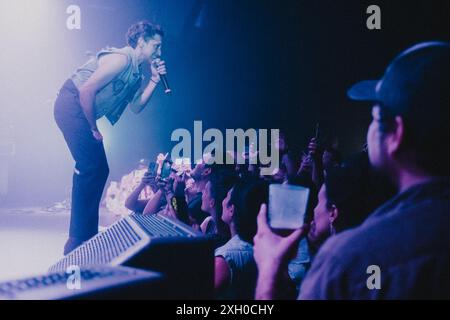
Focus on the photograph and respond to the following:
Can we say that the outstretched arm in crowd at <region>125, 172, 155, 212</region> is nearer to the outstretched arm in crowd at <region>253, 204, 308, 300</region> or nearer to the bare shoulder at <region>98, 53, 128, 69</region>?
the bare shoulder at <region>98, 53, 128, 69</region>

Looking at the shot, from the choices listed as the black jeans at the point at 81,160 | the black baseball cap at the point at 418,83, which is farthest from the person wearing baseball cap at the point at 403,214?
the black jeans at the point at 81,160

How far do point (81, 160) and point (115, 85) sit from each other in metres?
0.40

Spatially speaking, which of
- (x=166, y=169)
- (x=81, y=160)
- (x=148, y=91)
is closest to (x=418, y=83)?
(x=166, y=169)

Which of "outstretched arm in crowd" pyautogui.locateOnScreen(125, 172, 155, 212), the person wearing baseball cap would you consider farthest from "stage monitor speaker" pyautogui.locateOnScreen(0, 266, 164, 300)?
"outstretched arm in crowd" pyautogui.locateOnScreen(125, 172, 155, 212)

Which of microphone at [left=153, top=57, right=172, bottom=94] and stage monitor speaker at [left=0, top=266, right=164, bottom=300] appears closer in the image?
stage monitor speaker at [left=0, top=266, right=164, bottom=300]

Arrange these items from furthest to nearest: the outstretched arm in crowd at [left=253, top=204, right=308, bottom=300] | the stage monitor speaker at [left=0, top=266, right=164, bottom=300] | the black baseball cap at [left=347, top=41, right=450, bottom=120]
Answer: the outstretched arm in crowd at [left=253, top=204, right=308, bottom=300] < the black baseball cap at [left=347, top=41, right=450, bottom=120] < the stage monitor speaker at [left=0, top=266, right=164, bottom=300]

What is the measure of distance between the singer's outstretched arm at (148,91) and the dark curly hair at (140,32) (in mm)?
138

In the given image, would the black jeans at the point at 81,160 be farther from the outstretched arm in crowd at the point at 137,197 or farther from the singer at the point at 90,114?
the outstretched arm in crowd at the point at 137,197

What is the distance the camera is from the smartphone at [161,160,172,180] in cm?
201

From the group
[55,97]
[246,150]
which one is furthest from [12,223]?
[246,150]

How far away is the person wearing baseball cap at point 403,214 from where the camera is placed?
2.92ft

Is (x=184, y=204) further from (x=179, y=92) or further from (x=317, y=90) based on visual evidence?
(x=317, y=90)

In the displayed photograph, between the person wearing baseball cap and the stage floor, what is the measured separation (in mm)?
1055

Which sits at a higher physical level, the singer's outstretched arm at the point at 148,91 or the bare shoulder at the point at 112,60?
the bare shoulder at the point at 112,60
